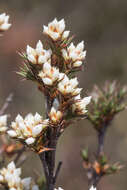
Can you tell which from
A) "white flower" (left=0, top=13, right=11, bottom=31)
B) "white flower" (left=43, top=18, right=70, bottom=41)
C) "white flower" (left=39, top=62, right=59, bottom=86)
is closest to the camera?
"white flower" (left=39, top=62, right=59, bottom=86)

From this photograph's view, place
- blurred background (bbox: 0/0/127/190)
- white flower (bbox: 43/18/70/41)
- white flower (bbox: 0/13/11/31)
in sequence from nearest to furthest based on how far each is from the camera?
white flower (bbox: 43/18/70/41) < white flower (bbox: 0/13/11/31) < blurred background (bbox: 0/0/127/190)

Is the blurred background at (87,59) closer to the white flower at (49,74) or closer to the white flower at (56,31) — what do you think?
the white flower at (56,31)

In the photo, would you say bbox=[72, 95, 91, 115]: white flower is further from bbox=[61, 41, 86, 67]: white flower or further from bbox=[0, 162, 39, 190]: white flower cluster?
bbox=[0, 162, 39, 190]: white flower cluster

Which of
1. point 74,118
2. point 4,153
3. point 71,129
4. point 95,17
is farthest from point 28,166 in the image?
point 95,17

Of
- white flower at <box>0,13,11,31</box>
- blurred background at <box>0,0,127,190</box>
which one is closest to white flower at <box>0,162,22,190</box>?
white flower at <box>0,13,11,31</box>

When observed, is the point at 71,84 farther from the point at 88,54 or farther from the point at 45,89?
the point at 88,54

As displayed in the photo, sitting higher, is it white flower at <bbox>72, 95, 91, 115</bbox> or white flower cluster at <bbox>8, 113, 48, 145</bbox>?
white flower at <bbox>72, 95, 91, 115</bbox>

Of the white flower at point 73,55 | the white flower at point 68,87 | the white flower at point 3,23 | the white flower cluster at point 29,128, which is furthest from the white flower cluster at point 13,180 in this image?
the white flower at point 3,23
